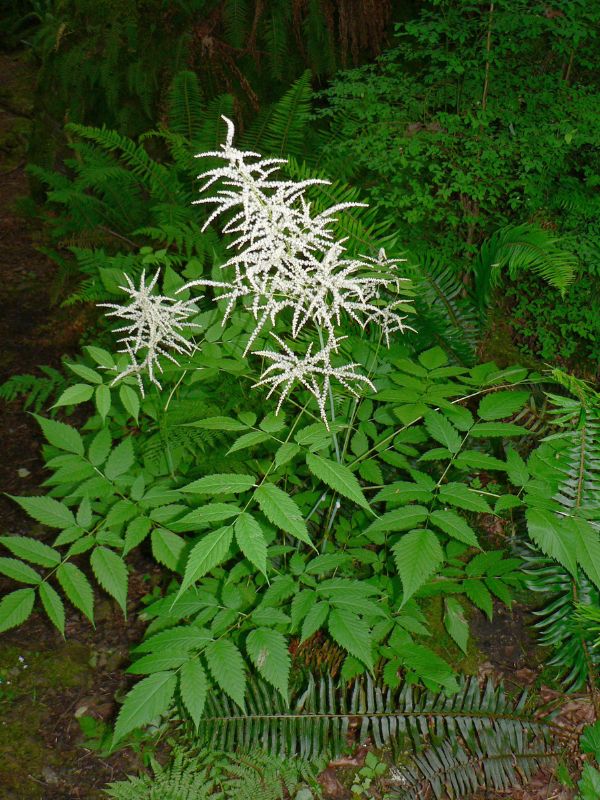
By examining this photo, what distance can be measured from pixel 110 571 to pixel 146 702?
1.46 ft

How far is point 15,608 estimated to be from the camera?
1994mm

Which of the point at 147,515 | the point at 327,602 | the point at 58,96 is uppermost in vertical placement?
the point at 58,96

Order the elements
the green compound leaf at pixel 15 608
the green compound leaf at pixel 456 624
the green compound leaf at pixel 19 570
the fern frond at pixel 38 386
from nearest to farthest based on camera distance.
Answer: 1. the green compound leaf at pixel 15 608
2. the green compound leaf at pixel 19 570
3. the green compound leaf at pixel 456 624
4. the fern frond at pixel 38 386

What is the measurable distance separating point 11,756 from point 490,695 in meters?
2.18

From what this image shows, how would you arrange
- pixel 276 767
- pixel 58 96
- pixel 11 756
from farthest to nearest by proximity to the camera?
pixel 58 96
pixel 11 756
pixel 276 767

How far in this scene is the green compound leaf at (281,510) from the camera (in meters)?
1.75

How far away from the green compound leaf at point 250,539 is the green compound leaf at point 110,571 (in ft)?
1.75

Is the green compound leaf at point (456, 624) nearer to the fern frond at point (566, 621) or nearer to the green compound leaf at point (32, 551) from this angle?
the fern frond at point (566, 621)

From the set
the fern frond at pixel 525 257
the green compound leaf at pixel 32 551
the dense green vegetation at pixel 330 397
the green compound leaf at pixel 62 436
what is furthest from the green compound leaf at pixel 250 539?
the fern frond at pixel 525 257

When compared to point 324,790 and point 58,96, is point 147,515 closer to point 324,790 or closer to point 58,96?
point 324,790

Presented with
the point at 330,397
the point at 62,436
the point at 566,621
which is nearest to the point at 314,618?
the point at 330,397

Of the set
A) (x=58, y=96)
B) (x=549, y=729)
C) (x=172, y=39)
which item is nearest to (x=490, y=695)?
(x=549, y=729)

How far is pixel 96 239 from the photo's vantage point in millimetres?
4926

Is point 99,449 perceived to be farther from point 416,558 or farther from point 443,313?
point 443,313
